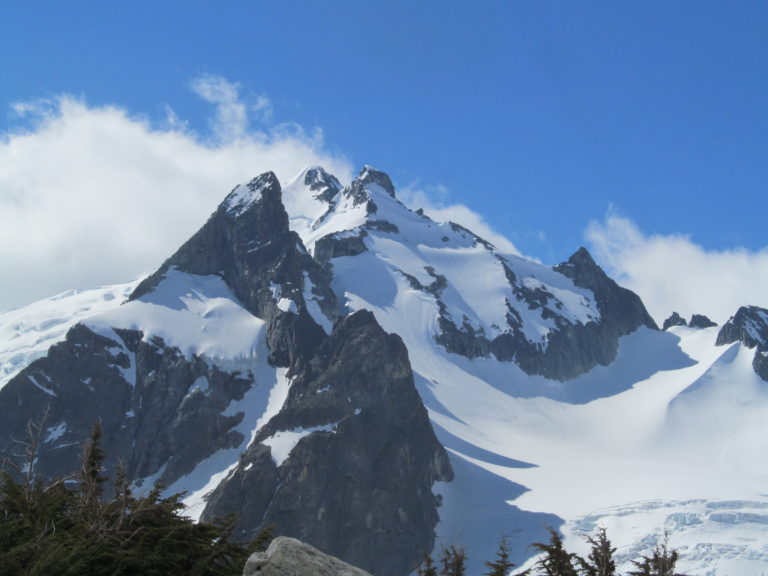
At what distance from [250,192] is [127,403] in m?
55.7

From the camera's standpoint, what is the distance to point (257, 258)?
15062 centimetres

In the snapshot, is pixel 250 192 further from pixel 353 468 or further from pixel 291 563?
pixel 291 563

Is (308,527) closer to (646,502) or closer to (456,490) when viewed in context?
(456,490)

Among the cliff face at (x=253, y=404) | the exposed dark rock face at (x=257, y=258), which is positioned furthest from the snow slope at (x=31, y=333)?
the cliff face at (x=253, y=404)

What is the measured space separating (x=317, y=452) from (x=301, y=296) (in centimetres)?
4248

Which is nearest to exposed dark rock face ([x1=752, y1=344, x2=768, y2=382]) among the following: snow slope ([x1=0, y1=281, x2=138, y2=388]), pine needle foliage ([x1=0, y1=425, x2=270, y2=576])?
snow slope ([x1=0, y1=281, x2=138, y2=388])

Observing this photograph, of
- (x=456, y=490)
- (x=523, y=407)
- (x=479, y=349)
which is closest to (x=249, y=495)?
(x=456, y=490)

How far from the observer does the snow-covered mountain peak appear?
522 feet

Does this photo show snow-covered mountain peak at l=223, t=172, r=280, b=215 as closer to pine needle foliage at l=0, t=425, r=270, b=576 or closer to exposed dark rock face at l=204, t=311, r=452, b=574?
exposed dark rock face at l=204, t=311, r=452, b=574

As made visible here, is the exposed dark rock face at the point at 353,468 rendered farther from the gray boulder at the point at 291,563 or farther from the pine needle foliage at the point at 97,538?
the gray boulder at the point at 291,563

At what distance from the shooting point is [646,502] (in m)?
113

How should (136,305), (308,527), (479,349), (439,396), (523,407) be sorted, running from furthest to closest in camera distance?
1. (479,349)
2. (523,407)
3. (439,396)
4. (136,305)
5. (308,527)

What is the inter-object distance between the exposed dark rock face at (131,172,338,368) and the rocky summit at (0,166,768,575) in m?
0.36

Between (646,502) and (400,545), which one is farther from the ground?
(646,502)
